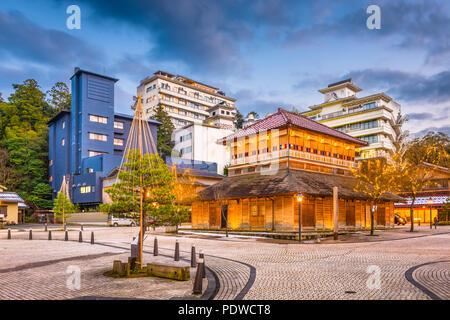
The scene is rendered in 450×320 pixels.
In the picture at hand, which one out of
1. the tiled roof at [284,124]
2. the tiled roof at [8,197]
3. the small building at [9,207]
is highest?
the tiled roof at [284,124]

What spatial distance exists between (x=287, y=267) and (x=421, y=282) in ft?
14.5

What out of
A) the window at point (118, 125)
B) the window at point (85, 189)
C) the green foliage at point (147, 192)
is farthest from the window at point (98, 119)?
the green foliage at point (147, 192)

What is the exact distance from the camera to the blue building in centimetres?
5888

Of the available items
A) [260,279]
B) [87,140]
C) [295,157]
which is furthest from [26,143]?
[260,279]

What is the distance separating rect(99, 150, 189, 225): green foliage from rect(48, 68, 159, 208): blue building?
4803 centimetres

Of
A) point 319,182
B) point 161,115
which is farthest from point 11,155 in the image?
point 319,182

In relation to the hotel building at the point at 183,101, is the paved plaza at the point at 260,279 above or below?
below

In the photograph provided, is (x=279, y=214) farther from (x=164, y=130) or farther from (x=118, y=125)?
(x=164, y=130)

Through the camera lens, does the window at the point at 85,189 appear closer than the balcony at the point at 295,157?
No

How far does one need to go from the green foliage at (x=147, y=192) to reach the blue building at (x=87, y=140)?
48.0 metres

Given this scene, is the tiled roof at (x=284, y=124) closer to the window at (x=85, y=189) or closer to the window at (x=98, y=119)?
the window at (x=85, y=189)

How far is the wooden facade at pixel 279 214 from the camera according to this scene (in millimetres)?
28547

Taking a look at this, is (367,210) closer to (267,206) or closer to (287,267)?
(267,206)

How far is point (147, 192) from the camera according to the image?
41.3 ft
